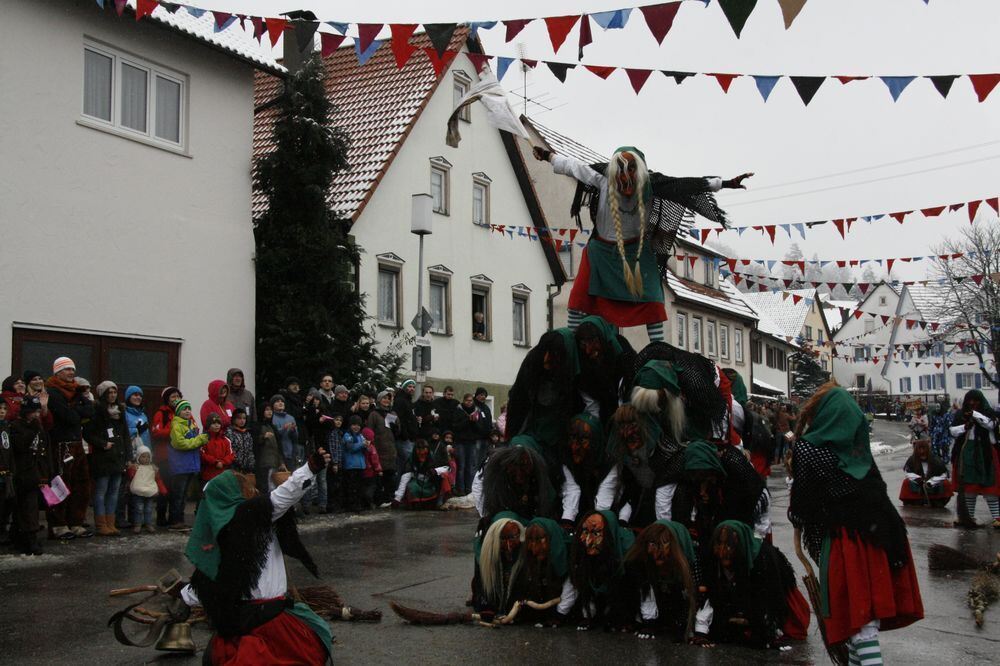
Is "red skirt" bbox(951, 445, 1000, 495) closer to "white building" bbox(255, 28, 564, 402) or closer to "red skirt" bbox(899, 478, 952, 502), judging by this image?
"red skirt" bbox(899, 478, 952, 502)

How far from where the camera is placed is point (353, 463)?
1511cm

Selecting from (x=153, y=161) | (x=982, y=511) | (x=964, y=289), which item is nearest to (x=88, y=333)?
(x=153, y=161)

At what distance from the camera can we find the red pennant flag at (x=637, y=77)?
35.3 feet

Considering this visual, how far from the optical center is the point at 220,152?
17.2 meters

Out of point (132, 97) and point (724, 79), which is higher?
point (132, 97)

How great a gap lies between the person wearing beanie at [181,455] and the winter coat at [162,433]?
0.58 feet

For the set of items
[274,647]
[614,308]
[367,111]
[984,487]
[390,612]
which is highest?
[367,111]

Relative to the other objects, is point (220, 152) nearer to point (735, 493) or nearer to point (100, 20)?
point (100, 20)

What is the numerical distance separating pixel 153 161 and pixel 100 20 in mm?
2135

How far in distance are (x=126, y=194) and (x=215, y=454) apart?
4963 millimetres

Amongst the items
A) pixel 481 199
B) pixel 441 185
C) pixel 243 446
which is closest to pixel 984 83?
pixel 243 446

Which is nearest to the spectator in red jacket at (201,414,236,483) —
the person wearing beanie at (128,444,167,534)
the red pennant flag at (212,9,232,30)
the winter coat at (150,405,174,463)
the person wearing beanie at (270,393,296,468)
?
the winter coat at (150,405,174,463)

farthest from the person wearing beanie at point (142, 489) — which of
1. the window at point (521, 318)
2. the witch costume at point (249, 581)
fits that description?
the window at point (521, 318)

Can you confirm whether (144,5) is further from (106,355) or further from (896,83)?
(896,83)
